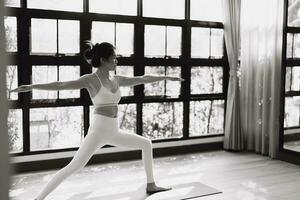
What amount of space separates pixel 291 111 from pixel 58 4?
112 inches

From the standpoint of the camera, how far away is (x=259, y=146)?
470 centimetres

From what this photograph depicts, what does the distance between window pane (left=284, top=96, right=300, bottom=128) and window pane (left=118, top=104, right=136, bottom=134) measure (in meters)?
1.76

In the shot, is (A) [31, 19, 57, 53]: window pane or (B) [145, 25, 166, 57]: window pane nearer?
(A) [31, 19, 57, 53]: window pane

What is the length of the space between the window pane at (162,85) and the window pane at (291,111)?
4.28 ft

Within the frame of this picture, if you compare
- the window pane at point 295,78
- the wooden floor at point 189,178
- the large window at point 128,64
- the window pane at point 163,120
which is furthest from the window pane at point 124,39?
the window pane at point 295,78

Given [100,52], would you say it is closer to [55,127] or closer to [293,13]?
[55,127]

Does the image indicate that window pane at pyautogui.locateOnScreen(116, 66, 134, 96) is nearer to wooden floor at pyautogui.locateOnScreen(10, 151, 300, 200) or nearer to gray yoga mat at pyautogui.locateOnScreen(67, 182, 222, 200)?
wooden floor at pyautogui.locateOnScreen(10, 151, 300, 200)

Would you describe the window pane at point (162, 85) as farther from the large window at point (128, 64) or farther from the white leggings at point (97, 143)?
the white leggings at point (97, 143)

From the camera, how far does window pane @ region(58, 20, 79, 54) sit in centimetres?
395

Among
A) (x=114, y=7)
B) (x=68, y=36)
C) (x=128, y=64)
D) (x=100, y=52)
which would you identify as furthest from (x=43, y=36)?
(x=100, y=52)

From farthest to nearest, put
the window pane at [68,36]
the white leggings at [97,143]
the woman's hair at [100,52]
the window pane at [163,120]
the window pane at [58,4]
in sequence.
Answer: the window pane at [163,120] → the window pane at [68,36] → the window pane at [58,4] → the woman's hair at [100,52] → the white leggings at [97,143]

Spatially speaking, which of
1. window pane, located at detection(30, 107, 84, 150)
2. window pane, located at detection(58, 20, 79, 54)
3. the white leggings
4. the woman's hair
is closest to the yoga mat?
the white leggings

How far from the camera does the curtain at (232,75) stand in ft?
15.6

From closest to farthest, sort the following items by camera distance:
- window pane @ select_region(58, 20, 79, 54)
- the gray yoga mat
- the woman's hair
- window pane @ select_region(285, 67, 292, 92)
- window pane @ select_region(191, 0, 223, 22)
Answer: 1. the woman's hair
2. the gray yoga mat
3. window pane @ select_region(58, 20, 79, 54)
4. window pane @ select_region(285, 67, 292, 92)
5. window pane @ select_region(191, 0, 223, 22)
